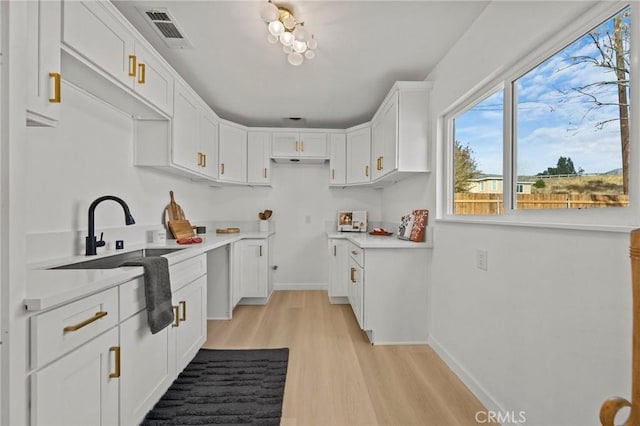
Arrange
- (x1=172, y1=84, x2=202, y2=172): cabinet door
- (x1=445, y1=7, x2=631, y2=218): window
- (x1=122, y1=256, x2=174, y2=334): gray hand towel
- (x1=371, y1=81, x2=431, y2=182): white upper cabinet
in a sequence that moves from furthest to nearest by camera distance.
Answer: (x1=371, y1=81, x2=431, y2=182): white upper cabinet < (x1=172, y1=84, x2=202, y2=172): cabinet door < (x1=122, y1=256, x2=174, y2=334): gray hand towel < (x1=445, y1=7, x2=631, y2=218): window

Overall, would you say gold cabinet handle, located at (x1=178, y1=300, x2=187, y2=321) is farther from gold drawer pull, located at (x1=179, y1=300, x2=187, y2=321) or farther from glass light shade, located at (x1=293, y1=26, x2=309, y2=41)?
glass light shade, located at (x1=293, y1=26, x2=309, y2=41)

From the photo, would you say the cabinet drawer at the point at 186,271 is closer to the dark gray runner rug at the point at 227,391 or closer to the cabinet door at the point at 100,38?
the dark gray runner rug at the point at 227,391

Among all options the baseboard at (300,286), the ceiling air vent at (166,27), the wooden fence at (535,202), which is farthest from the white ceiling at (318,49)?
the baseboard at (300,286)

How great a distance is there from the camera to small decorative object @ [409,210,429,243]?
2785mm

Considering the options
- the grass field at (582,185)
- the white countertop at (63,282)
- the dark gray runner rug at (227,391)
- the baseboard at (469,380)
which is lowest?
the dark gray runner rug at (227,391)

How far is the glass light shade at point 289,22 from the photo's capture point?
5.92 ft

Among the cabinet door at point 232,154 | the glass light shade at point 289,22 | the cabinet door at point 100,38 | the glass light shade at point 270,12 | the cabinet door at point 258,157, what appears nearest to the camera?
the cabinet door at point 100,38

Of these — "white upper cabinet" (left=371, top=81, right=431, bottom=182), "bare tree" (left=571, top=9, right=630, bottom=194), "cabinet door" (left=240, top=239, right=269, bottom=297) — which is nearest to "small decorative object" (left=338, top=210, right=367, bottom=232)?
"cabinet door" (left=240, top=239, right=269, bottom=297)

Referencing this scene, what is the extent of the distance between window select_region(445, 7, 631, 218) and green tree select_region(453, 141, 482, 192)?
90 millimetres

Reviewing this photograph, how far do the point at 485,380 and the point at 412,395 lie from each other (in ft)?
1.48

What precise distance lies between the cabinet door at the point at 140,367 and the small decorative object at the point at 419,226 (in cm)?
215

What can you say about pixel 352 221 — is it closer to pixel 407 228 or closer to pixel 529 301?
pixel 407 228

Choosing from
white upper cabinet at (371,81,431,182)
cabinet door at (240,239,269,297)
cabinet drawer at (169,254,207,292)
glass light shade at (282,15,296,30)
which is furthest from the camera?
cabinet door at (240,239,269,297)

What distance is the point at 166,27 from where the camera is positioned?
6.72 feet
